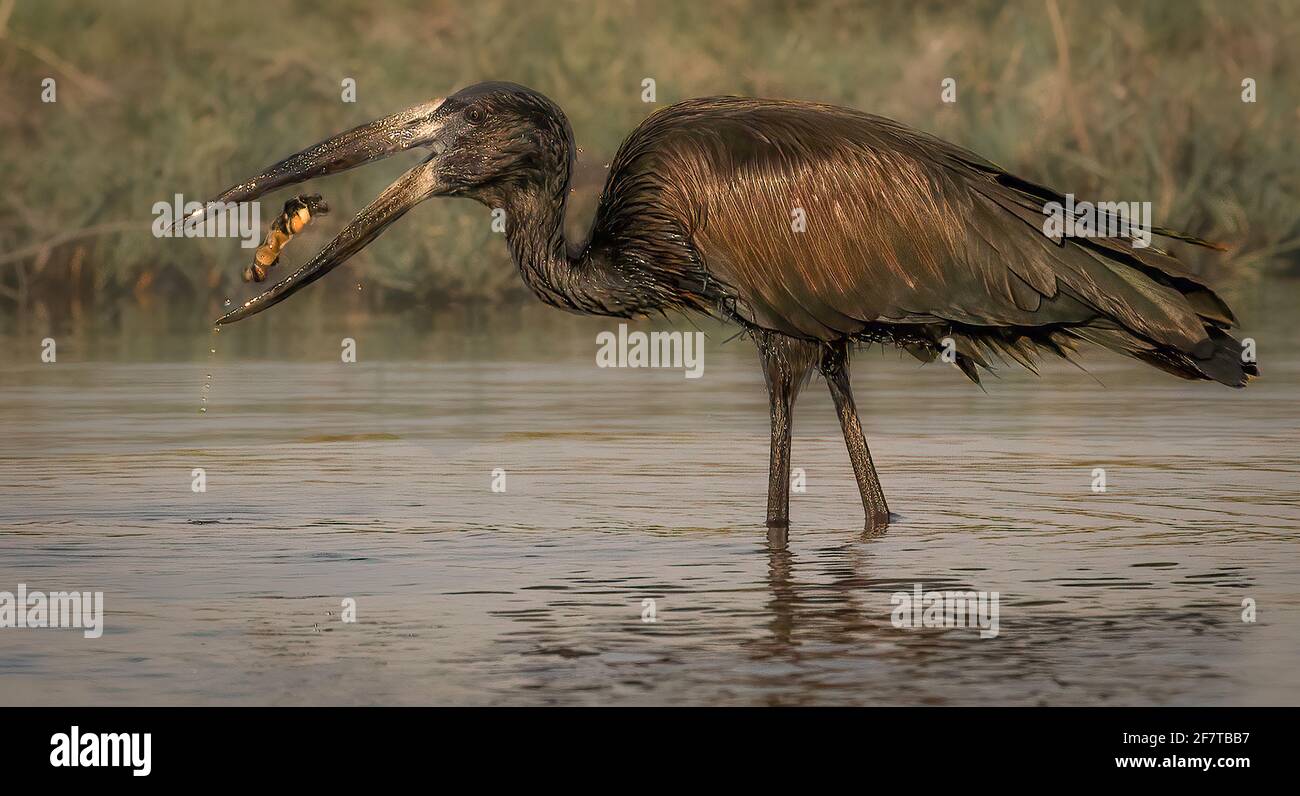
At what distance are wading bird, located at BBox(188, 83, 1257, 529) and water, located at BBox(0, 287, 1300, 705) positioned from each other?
0.84 meters

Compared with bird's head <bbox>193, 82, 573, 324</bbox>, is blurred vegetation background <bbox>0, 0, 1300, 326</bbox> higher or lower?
higher

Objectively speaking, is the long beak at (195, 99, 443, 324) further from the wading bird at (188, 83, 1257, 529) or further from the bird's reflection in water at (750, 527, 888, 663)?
the bird's reflection in water at (750, 527, 888, 663)

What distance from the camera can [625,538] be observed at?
12.1 m


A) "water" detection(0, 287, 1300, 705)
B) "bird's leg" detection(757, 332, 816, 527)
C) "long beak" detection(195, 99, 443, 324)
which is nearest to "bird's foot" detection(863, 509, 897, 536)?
"water" detection(0, 287, 1300, 705)

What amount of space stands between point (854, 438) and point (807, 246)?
0.94 meters

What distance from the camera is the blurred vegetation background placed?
93.1 feet

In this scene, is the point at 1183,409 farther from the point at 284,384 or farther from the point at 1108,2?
the point at 1108,2

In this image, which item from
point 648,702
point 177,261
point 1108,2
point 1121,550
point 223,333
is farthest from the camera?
point 1108,2

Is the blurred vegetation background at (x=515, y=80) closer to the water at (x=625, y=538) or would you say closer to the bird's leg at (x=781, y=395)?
the water at (x=625, y=538)

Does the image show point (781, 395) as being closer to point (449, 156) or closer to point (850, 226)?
point (850, 226)

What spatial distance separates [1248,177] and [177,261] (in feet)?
35.7

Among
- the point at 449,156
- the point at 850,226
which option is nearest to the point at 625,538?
the point at 850,226

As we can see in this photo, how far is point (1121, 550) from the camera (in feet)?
38.4
